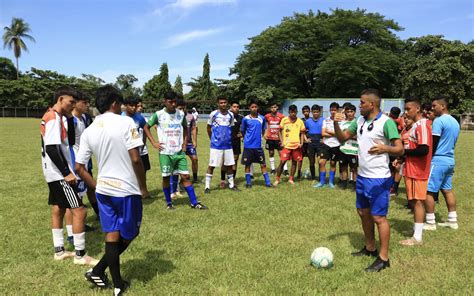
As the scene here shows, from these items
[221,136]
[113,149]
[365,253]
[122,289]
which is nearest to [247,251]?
[365,253]

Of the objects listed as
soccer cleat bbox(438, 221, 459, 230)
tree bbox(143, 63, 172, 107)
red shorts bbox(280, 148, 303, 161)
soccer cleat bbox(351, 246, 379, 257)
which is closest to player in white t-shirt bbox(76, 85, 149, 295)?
soccer cleat bbox(351, 246, 379, 257)

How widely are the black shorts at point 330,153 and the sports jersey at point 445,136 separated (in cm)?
347

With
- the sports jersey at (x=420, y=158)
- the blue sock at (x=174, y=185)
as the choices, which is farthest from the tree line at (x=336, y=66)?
the sports jersey at (x=420, y=158)

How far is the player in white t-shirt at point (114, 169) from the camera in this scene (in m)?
3.50

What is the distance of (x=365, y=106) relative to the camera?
4.27m

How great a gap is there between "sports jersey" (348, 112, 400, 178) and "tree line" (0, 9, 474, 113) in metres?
39.3

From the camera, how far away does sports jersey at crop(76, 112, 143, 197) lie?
3484 mm

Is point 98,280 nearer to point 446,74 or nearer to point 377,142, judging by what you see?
point 377,142

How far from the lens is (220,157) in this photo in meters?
8.52

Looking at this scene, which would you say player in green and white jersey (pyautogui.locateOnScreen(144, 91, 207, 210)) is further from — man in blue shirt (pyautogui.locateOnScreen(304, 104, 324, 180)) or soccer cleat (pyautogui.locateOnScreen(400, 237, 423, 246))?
man in blue shirt (pyautogui.locateOnScreen(304, 104, 324, 180))

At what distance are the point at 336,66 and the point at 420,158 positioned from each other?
137 feet

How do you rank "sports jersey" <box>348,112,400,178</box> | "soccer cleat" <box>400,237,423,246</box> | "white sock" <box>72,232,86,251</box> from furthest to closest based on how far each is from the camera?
1. "soccer cleat" <box>400,237,423,246</box>
2. "white sock" <box>72,232,86,251</box>
3. "sports jersey" <box>348,112,400,178</box>

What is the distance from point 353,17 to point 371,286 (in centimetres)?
5053

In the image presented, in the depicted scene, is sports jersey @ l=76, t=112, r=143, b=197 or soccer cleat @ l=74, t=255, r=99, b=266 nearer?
sports jersey @ l=76, t=112, r=143, b=197
